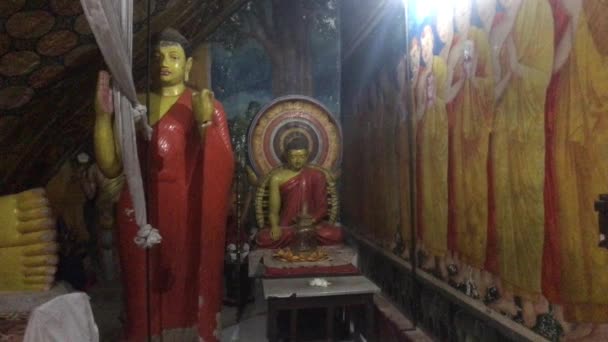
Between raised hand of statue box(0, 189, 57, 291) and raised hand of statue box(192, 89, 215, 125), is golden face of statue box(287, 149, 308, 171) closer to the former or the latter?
raised hand of statue box(192, 89, 215, 125)

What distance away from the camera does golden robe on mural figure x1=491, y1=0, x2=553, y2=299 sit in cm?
202

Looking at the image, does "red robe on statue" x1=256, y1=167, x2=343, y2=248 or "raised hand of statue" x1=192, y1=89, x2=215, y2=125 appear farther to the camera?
"red robe on statue" x1=256, y1=167, x2=343, y2=248

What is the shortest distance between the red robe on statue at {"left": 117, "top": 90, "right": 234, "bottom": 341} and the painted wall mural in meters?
1.47

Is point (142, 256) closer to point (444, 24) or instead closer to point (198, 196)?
point (198, 196)

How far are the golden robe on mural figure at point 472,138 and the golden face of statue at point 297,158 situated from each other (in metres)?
2.44

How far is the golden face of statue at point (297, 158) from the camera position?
5203 mm

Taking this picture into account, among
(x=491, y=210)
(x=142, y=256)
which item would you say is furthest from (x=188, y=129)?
(x=491, y=210)

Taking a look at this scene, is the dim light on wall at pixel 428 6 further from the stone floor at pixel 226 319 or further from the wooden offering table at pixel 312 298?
the stone floor at pixel 226 319

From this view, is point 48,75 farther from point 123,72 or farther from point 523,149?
point 523,149

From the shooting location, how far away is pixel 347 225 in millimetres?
6254

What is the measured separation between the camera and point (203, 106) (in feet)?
9.78

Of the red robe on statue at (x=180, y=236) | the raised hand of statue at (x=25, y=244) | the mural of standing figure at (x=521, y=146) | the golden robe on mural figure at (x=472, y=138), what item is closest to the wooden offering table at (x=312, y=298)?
the red robe on statue at (x=180, y=236)

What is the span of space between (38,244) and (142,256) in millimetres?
614

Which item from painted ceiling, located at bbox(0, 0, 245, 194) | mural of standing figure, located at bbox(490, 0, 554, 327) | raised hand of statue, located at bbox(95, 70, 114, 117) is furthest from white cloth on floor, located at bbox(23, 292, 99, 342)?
mural of standing figure, located at bbox(490, 0, 554, 327)
